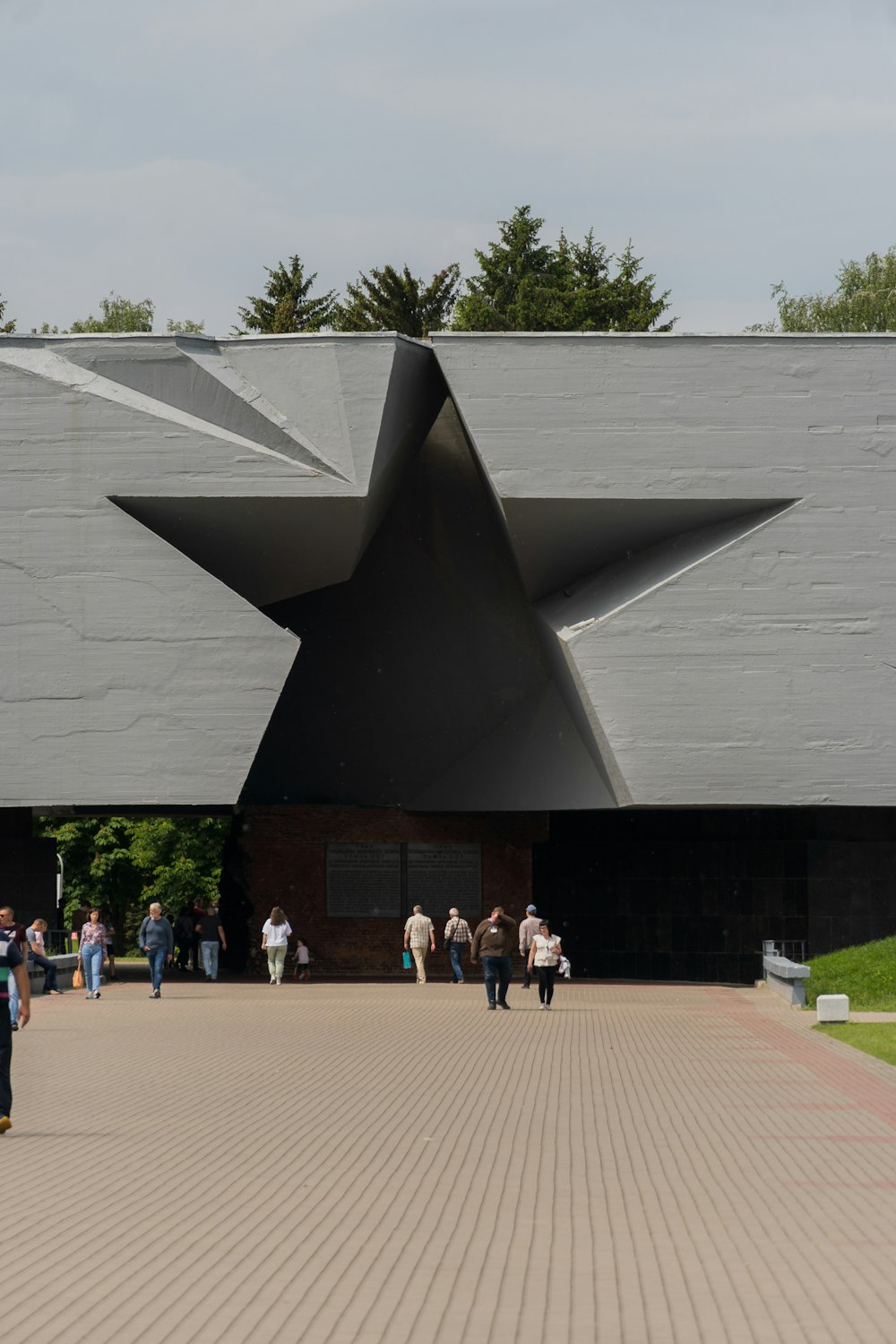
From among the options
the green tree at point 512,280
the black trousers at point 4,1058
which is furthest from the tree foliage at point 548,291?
the black trousers at point 4,1058

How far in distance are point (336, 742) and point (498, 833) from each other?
393 cm

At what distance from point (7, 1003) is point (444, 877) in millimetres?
18501

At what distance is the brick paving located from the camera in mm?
5680

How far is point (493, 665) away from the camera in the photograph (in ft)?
99.1

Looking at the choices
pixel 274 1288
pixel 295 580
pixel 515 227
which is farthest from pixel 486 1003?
pixel 515 227

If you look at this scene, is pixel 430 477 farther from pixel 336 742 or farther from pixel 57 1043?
pixel 57 1043

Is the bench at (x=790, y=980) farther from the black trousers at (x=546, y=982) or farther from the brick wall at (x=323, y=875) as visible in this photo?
the brick wall at (x=323, y=875)

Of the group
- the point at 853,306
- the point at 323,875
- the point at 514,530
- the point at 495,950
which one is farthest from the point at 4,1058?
the point at 853,306

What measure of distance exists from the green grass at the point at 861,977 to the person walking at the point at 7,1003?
12.6 metres

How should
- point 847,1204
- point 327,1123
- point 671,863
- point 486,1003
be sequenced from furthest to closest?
point 671,863 < point 486,1003 < point 327,1123 < point 847,1204

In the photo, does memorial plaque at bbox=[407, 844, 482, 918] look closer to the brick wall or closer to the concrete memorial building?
the brick wall

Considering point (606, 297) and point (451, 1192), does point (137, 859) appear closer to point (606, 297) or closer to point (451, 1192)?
point (606, 297)

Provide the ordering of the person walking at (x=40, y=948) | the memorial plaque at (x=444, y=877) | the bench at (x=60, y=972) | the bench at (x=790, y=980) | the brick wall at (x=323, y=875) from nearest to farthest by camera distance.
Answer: the bench at (x=790, y=980) → the person walking at (x=40, y=948) → the bench at (x=60, y=972) → the brick wall at (x=323, y=875) → the memorial plaque at (x=444, y=877)

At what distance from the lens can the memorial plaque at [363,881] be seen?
2844 cm
